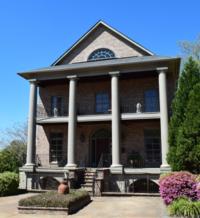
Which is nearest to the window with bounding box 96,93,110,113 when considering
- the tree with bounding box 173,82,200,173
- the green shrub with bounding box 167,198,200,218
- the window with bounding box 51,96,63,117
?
the window with bounding box 51,96,63,117

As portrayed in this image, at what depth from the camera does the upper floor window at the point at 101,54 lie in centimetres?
2552

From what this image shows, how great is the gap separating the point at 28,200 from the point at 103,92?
13.2 meters

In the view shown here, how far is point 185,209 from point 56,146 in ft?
51.0

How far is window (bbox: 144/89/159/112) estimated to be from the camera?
23297 mm

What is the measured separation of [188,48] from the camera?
114ft

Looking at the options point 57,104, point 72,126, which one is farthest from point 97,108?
point 72,126

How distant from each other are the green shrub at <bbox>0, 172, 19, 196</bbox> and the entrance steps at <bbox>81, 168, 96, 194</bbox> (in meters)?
3.88

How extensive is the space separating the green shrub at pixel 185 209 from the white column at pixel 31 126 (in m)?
13.0

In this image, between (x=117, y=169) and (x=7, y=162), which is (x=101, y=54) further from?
(x=7, y=162)

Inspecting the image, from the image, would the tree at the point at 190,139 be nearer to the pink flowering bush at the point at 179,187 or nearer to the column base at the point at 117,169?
the pink flowering bush at the point at 179,187

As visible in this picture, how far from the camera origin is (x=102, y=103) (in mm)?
24422

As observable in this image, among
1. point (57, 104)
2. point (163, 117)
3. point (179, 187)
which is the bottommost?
point (179, 187)

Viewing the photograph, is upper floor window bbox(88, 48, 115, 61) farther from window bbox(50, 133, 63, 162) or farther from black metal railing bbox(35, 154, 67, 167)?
black metal railing bbox(35, 154, 67, 167)

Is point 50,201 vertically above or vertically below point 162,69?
below
